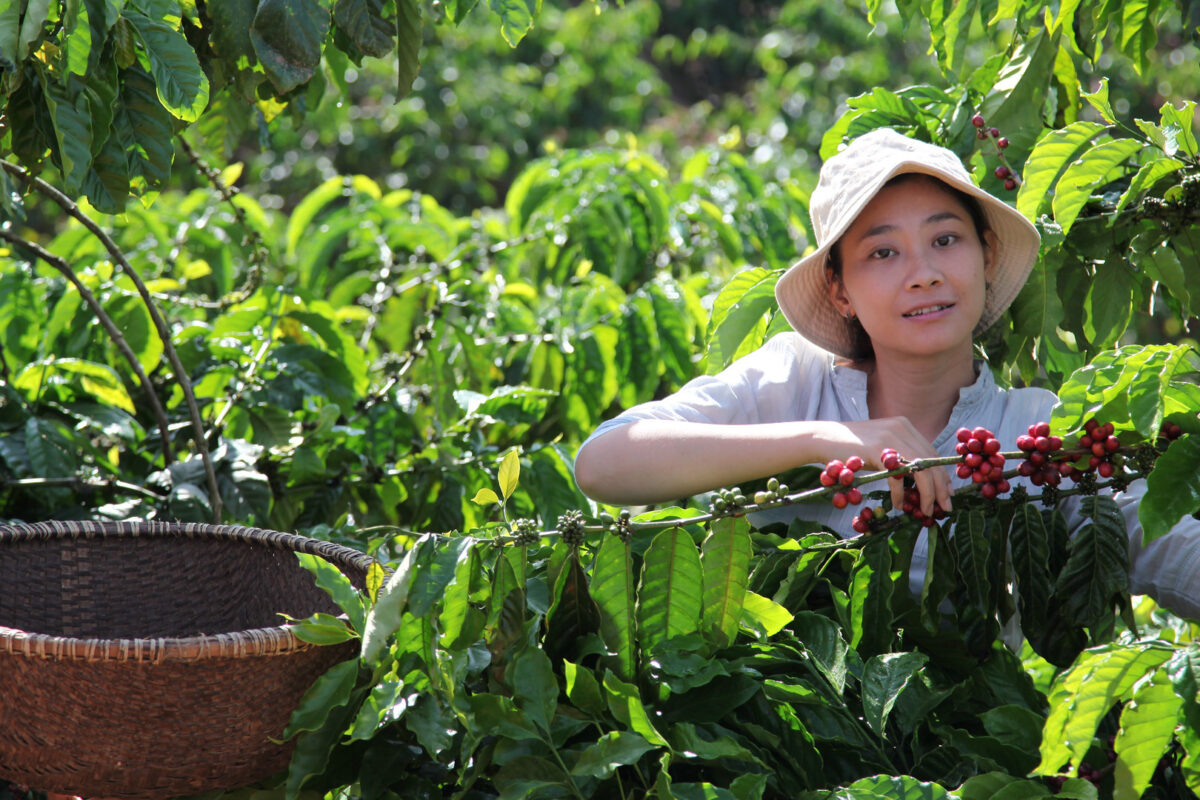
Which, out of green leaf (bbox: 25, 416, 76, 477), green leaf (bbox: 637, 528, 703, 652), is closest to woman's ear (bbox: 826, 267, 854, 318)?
green leaf (bbox: 637, 528, 703, 652)

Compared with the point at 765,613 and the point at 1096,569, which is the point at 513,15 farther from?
the point at 1096,569

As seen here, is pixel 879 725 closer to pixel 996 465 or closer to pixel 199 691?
pixel 996 465

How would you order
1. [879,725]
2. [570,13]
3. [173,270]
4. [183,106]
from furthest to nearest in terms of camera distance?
[570,13]
[173,270]
[183,106]
[879,725]

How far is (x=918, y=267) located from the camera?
53.6 inches

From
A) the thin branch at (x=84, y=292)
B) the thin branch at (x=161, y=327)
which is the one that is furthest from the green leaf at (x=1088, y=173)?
the thin branch at (x=84, y=292)

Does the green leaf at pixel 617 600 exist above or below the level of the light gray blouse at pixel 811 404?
below

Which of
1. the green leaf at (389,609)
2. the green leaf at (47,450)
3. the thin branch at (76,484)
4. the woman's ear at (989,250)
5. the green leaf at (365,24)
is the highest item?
the green leaf at (365,24)

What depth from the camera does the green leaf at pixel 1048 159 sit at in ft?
4.29

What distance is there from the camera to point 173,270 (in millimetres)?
2678

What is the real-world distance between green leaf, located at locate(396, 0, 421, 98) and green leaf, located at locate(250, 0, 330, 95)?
0.12 metres

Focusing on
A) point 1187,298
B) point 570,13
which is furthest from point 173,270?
point 570,13

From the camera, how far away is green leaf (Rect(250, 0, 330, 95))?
125 cm

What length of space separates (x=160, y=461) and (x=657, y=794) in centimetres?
128

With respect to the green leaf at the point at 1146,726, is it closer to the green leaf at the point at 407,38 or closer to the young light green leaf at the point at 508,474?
the young light green leaf at the point at 508,474
